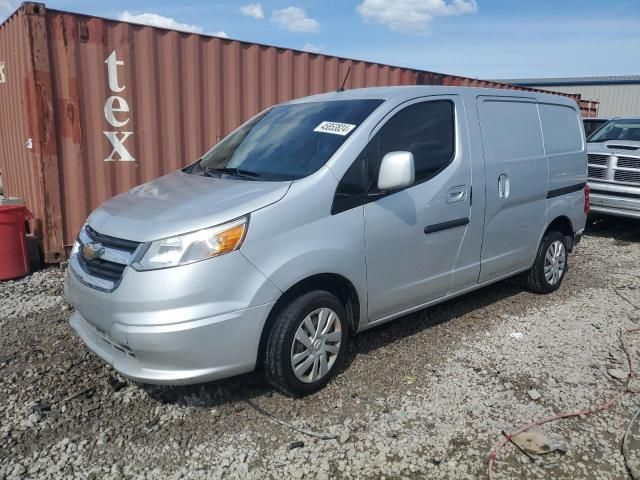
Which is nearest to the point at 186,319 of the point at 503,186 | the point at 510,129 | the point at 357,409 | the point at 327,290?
the point at 327,290

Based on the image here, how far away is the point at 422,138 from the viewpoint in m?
3.74

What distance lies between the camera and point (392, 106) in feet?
11.7

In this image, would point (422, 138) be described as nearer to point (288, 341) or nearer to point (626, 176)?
point (288, 341)

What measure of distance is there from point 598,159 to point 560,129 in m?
4.04

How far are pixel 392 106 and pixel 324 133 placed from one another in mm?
503

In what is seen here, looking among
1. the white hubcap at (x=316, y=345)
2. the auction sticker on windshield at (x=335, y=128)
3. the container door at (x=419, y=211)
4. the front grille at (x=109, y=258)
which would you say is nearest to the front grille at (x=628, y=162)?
the container door at (x=419, y=211)

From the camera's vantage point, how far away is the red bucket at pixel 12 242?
5.30 meters

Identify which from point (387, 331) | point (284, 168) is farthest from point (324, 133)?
point (387, 331)

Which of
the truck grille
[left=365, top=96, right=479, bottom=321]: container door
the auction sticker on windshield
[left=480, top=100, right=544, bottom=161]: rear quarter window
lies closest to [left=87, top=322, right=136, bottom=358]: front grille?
the truck grille

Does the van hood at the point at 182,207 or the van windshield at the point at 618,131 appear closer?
the van hood at the point at 182,207

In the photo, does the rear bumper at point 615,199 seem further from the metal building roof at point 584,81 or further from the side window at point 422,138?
the metal building roof at point 584,81

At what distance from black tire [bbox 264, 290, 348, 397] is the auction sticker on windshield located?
1.05 metres

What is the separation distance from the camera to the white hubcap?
123 inches

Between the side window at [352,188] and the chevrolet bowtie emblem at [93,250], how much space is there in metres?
1.35
